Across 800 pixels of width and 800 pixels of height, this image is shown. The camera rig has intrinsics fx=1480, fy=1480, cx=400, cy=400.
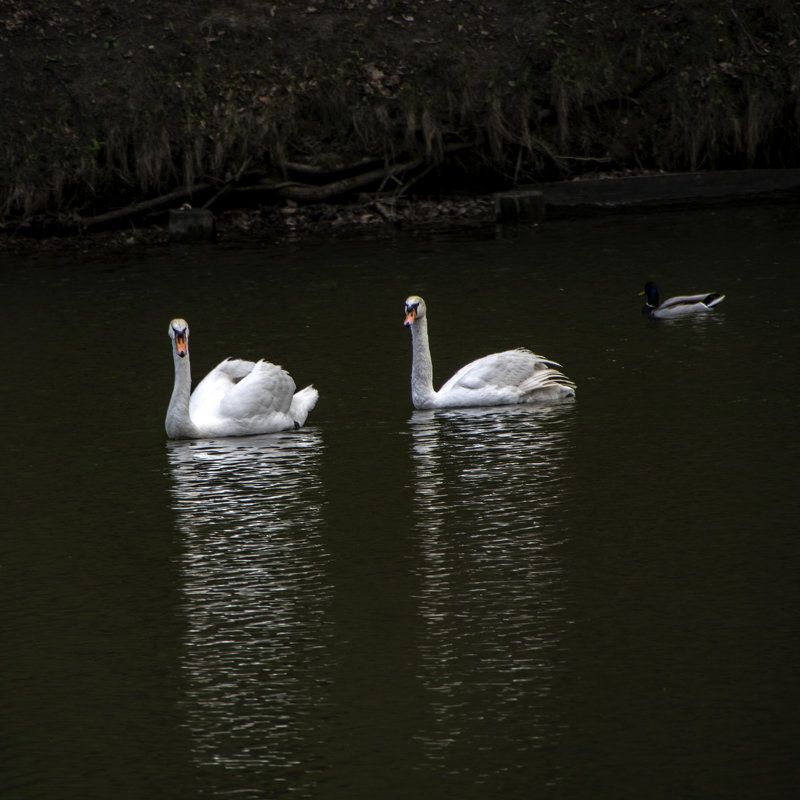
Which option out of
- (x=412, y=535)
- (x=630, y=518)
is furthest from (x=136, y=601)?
(x=630, y=518)

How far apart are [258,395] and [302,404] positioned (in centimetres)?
55

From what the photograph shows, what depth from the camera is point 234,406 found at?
1092 cm

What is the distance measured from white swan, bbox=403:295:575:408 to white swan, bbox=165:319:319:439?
0.95 m

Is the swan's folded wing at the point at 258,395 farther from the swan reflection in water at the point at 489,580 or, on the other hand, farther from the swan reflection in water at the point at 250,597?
the swan reflection in water at the point at 489,580

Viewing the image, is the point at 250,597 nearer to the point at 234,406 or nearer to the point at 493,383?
the point at 234,406

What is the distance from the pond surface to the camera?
5.55m

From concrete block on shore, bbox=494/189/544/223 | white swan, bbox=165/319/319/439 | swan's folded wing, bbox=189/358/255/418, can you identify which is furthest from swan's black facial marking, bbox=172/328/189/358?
concrete block on shore, bbox=494/189/544/223

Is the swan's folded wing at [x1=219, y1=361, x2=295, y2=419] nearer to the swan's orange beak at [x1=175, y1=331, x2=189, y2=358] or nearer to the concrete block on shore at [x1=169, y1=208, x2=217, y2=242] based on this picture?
the swan's orange beak at [x1=175, y1=331, x2=189, y2=358]

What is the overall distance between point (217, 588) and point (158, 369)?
6407 millimetres

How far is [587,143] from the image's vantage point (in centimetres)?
2509

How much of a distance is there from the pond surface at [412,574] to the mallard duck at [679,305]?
0.16m

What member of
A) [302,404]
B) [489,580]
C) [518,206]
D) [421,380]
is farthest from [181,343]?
[518,206]

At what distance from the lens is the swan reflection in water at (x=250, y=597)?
585 cm

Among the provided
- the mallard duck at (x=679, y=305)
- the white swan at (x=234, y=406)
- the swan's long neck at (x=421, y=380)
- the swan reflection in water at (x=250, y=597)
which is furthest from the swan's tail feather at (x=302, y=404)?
the mallard duck at (x=679, y=305)
